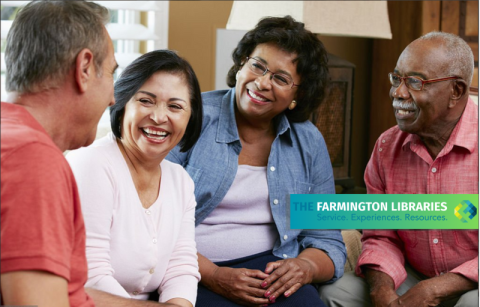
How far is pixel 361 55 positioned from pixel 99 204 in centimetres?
247

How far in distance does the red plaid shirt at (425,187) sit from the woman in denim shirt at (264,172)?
0.14 m

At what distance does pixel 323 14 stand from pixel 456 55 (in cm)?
84

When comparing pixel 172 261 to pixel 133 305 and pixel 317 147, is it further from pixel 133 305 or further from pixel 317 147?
pixel 317 147

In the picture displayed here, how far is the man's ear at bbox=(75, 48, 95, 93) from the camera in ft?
3.25

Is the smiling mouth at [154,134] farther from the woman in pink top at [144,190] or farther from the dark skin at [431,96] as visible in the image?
the dark skin at [431,96]

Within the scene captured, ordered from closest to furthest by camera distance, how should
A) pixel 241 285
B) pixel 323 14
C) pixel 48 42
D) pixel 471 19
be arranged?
pixel 48 42 < pixel 241 285 < pixel 323 14 < pixel 471 19

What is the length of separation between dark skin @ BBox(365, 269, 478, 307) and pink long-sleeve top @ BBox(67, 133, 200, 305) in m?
0.55

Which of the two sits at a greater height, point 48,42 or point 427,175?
point 48,42

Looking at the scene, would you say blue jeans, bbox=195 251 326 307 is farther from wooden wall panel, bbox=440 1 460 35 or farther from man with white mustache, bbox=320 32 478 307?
wooden wall panel, bbox=440 1 460 35

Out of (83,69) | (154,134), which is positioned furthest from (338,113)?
(83,69)

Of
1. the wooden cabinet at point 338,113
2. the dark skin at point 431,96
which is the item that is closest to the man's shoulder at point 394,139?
the dark skin at point 431,96

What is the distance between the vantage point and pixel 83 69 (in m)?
1.00

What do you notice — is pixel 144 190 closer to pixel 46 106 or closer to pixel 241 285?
pixel 241 285

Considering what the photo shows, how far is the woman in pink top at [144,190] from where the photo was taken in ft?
4.53
